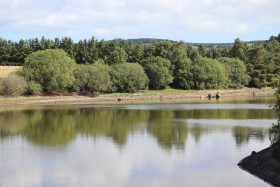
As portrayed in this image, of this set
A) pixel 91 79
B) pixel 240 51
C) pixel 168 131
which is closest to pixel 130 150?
pixel 168 131

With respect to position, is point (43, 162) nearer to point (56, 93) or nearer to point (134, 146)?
point (134, 146)

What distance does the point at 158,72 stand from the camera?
337 feet

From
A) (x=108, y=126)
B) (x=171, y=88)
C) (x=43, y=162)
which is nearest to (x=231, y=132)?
(x=108, y=126)

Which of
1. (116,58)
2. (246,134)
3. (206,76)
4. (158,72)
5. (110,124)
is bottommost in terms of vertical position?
(110,124)

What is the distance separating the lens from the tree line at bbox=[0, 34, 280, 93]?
86.9 meters

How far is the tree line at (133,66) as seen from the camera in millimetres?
86875

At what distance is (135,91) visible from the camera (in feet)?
322

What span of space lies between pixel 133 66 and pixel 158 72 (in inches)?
298

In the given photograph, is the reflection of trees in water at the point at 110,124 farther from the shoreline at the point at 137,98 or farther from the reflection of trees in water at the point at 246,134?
the shoreline at the point at 137,98

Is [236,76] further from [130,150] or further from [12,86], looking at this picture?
[130,150]

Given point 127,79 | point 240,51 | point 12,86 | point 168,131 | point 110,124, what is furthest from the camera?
point 240,51

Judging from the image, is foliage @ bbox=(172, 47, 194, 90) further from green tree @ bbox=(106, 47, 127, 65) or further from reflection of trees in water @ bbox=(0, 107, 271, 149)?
reflection of trees in water @ bbox=(0, 107, 271, 149)

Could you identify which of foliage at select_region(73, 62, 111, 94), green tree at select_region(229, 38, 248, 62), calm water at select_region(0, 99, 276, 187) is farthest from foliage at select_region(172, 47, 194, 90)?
calm water at select_region(0, 99, 276, 187)

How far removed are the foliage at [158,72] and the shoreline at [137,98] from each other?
3.66m
